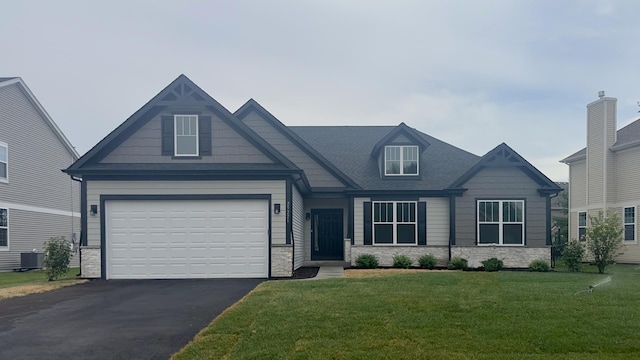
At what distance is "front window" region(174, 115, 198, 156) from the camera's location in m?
15.6

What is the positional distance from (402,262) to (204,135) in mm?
8372

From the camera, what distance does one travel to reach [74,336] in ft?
24.7

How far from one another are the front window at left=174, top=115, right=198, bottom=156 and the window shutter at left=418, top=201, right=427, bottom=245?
887 centimetres

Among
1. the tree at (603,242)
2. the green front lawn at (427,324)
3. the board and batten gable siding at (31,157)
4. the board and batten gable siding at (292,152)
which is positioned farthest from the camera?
the board and batten gable siding at (31,157)

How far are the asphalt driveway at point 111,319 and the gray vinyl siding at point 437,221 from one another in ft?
28.2

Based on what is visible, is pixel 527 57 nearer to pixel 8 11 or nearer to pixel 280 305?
Result: pixel 280 305

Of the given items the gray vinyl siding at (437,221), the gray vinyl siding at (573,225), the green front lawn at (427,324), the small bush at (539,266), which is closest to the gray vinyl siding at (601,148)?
the gray vinyl siding at (573,225)

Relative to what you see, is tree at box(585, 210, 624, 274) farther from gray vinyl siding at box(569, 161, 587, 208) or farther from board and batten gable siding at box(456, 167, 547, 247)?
gray vinyl siding at box(569, 161, 587, 208)

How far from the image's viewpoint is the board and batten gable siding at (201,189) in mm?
15125

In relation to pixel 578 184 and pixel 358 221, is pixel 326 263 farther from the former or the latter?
pixel 578 184

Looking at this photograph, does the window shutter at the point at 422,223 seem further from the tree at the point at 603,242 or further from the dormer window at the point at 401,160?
the tree at the point at 603,242

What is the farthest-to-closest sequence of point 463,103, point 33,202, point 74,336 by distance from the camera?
1. point 33,202
2. point 463,103
3. point 74,336

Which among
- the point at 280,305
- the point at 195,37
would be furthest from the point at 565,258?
the point at 195,37

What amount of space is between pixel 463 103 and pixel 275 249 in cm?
1045
